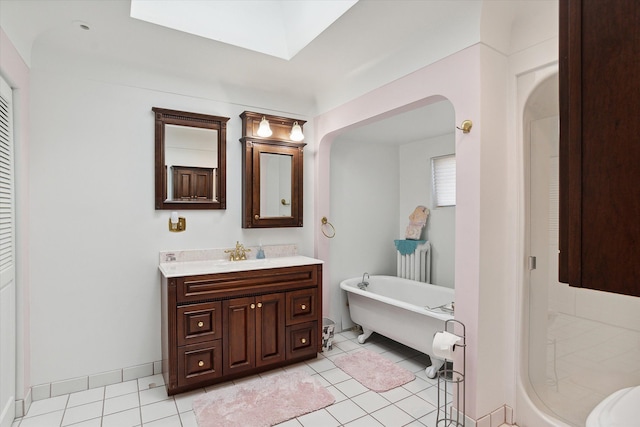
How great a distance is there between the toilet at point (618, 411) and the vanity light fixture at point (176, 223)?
9.29ft

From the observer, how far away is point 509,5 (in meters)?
2.10

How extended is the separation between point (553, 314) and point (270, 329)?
205cm

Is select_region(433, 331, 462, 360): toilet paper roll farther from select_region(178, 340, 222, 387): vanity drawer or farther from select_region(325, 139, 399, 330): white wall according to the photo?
select_region(325, 139, 399, 330): white wall

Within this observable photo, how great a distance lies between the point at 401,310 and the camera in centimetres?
311

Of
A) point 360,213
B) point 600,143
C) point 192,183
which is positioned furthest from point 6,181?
point 360,213

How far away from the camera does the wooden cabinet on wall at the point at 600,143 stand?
0.39m

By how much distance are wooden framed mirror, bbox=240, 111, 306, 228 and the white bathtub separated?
1059 millimetres

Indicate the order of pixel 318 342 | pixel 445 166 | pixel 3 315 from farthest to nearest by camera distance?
pixel 445 166
pixel 318 342
pixel 3 315

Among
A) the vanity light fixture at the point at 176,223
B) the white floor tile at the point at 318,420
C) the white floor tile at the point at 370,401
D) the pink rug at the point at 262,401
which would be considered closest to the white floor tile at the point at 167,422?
the pink rug at the point at 262,401

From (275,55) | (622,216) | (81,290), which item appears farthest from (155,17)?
(622,216)

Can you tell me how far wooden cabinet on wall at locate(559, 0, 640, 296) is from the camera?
1.28ft

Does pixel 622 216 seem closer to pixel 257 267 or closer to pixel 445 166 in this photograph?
pixel 257 267

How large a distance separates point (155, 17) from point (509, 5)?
7.34ft

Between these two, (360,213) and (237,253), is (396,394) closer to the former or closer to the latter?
(237,253)
